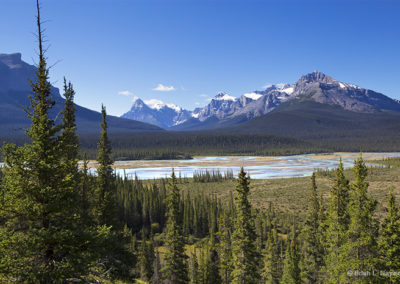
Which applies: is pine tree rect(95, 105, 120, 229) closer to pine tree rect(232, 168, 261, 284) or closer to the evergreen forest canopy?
the evergreen forest canopy

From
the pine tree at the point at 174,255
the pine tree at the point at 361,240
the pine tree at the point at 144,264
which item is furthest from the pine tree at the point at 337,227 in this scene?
the pine tree at the point at 144,264

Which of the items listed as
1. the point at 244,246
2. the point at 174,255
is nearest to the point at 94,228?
the point at 244,246

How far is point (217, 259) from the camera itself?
45.8 meters

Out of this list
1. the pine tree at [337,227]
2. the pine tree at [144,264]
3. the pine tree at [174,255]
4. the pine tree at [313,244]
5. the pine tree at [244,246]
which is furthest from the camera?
the pine tree at [144,264]

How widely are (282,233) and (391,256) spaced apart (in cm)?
4981

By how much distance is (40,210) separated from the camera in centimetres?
1130

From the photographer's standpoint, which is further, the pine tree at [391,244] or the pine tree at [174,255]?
the pine tree at [174,255]

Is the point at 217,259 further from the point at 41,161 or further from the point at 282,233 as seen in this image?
the point at 41,161

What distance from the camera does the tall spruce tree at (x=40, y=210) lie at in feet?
35.4

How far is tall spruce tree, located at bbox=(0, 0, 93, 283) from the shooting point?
10789 millimetres

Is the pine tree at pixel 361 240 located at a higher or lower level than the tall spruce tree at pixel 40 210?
lower

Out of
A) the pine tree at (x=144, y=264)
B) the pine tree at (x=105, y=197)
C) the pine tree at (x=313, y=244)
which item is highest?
the pine tree at (x=105, y=197)

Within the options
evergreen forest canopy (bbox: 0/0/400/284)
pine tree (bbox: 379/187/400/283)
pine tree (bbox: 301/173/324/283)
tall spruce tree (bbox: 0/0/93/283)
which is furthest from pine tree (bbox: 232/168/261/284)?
tall spruce tree (bbox: 0/0/93/283)

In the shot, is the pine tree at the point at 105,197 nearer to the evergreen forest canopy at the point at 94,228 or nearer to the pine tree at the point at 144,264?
the evergreen forest canopy at the point at 94,228
